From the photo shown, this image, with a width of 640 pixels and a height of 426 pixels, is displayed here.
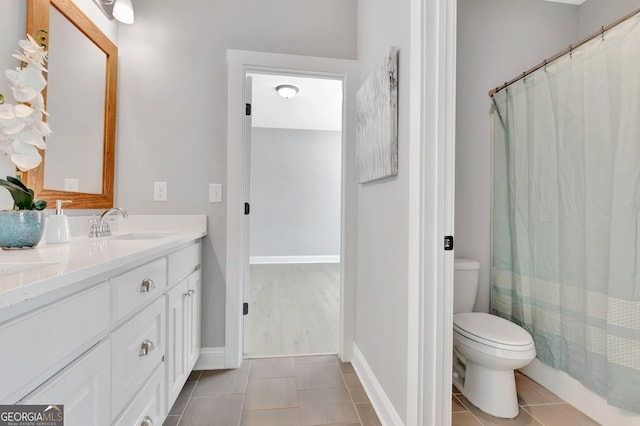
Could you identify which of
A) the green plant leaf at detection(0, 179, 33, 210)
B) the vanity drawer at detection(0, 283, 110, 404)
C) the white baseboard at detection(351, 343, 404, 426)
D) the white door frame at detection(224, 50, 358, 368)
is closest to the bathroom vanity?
the vanity drawer at detection(0, 283, 110, 404)

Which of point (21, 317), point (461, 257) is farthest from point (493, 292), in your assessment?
point (21, 317)

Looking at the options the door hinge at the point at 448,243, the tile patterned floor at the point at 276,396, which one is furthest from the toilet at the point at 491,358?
the door hinge at the point at 448,243

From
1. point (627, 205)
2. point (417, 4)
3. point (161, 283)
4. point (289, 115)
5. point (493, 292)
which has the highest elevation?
point (289, 115)

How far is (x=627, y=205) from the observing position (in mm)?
1287

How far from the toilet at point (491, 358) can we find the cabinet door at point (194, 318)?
148 cm

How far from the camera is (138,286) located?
101 cm

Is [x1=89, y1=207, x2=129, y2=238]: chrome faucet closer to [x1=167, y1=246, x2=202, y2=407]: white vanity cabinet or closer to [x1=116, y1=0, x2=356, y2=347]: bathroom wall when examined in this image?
[x1=116, y1=0, x2=356, y2=347]: bathroom wall

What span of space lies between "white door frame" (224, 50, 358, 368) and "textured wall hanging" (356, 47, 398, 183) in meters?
0.14

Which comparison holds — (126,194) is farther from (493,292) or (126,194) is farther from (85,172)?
(493,292)

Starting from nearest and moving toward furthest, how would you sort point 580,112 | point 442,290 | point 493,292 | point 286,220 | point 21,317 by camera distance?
point 21,317
point 442,290
point 580,112
point 493,292
point 286,220

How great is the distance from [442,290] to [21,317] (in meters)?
1.18

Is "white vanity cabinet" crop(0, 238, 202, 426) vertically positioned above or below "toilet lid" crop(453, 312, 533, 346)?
above

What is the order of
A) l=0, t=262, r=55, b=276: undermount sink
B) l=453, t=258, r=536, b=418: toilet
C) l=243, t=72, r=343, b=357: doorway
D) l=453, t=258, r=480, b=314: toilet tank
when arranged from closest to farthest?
1. l=0, t=262, r=55, b=276: undermount sink
2. l=453, t=258, r=536, b=418: toilet
3. l=453, t=258, r=480, b=314: toilet tank
4. l=243, t=72, r=343, b=357: doorway

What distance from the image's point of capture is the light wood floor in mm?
2156
